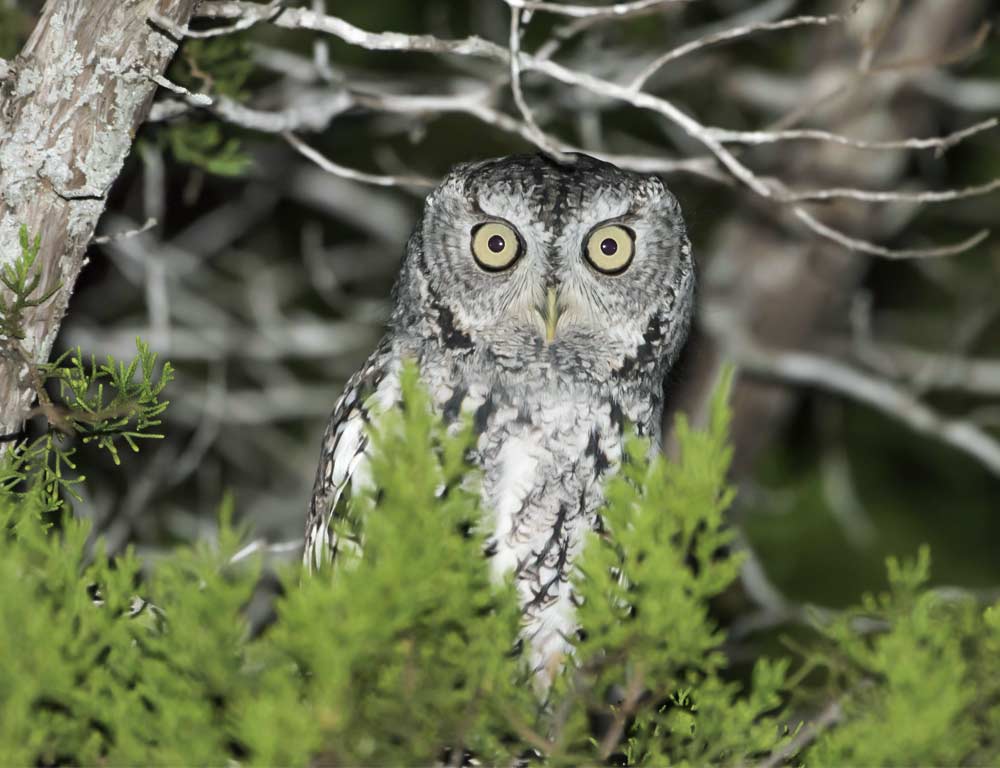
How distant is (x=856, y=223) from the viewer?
14.5ft

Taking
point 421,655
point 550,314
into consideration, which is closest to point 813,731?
point 421,655

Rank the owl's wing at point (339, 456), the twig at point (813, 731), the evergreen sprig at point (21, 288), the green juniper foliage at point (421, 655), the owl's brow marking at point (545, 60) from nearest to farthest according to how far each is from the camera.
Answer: the green juniper foliage at point (421, 655), the twig at point (813, 731), the evergreen sprig at point (21, 288), the owl's brow marking at point (545, 60), the owl's wing at point (339, 456)

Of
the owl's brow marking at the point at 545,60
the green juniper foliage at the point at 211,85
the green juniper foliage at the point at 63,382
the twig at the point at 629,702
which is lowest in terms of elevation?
the twig at the point at 629,702

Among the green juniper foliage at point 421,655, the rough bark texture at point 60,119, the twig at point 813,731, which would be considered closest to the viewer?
the green juniper foliage at point 421,655

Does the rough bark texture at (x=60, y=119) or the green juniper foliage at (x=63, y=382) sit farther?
the rough bark texture at (x=60, y=119)

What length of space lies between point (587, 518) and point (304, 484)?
2.50 meters

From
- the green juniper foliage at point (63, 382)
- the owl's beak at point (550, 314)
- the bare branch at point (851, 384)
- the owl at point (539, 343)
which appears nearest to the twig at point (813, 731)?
the owl at point (539, 343)

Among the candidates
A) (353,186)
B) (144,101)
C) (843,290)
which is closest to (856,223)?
(843,290)

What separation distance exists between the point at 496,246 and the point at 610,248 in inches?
10.3

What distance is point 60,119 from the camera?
190 cm

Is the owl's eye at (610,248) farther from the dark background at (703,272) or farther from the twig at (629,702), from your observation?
the twig at (629,702)

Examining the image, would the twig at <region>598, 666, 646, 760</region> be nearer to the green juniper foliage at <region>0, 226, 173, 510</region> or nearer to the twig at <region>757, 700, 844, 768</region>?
the twig at <region>757, 700, 844, 768</region>

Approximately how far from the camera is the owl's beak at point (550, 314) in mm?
2479

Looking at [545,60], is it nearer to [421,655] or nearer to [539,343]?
[539,343]
